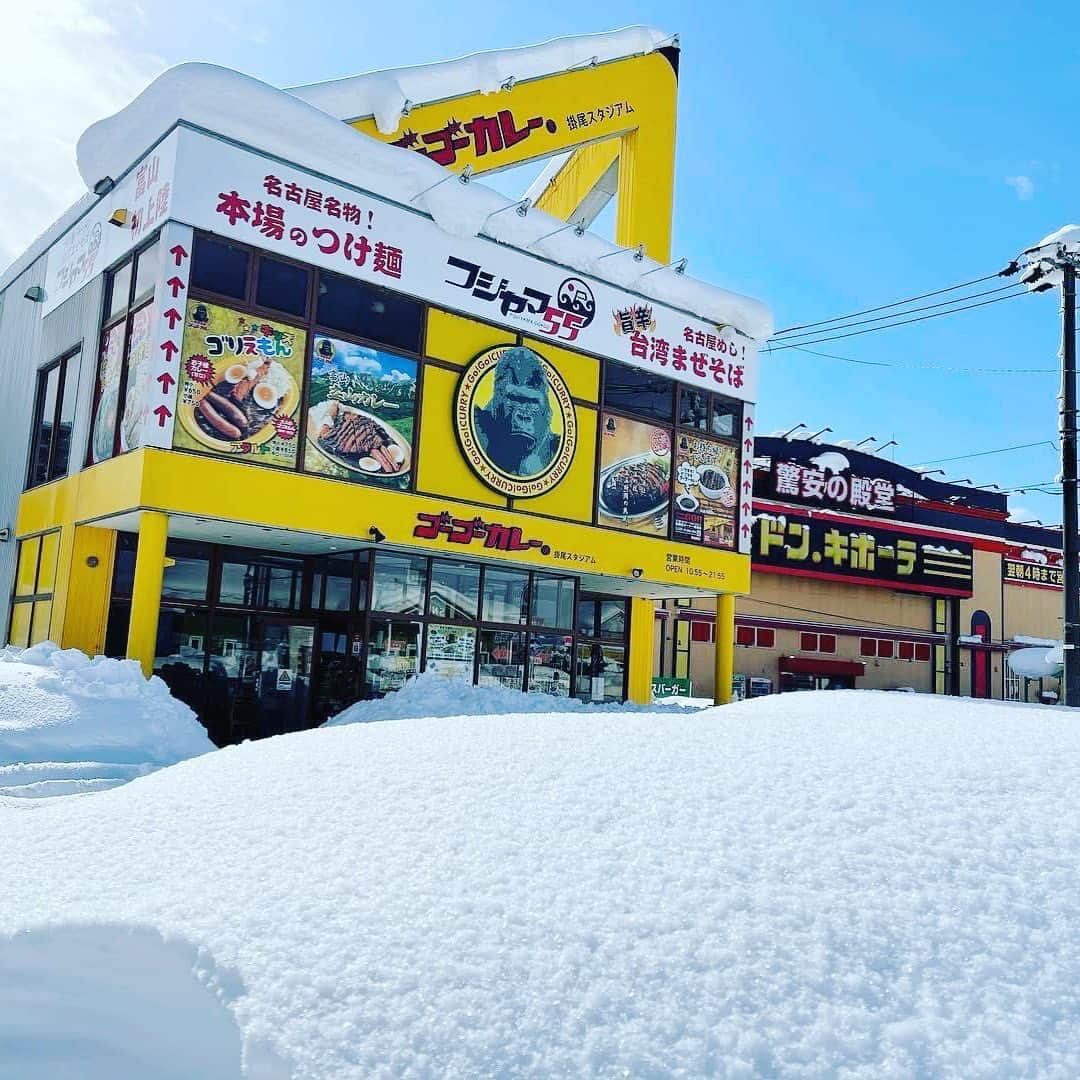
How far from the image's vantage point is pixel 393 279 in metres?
14.4

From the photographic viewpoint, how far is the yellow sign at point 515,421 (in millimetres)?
15305

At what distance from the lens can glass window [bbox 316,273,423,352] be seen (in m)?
13.8

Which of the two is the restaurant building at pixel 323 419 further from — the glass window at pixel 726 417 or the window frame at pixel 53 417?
the glass window at pixel 726 417

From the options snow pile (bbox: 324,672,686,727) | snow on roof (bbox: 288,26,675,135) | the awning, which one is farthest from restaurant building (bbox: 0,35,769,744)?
the awning

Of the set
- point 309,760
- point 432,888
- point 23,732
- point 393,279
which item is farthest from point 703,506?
point 432,888

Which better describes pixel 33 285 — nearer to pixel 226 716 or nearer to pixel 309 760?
pixel 226 716

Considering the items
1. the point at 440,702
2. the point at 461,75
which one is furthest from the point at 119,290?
the point at 461,75

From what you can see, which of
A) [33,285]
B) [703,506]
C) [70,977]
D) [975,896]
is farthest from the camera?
[703,506]

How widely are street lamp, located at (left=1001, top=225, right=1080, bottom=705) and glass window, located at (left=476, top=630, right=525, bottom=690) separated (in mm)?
8582

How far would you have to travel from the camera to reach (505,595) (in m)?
16.0

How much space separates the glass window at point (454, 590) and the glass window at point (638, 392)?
4170 mm

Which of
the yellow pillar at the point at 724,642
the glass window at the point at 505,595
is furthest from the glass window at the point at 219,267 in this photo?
the yellow pillar at the point at 724,642

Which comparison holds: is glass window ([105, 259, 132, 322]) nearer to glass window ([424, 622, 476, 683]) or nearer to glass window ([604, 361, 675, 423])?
glass window ([424, 622, 476, 683])

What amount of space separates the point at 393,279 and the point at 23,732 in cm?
829
